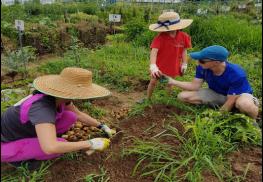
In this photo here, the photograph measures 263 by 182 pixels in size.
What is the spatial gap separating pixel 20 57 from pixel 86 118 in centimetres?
222

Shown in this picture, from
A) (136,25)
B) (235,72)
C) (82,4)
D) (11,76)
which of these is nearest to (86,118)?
(235,72)

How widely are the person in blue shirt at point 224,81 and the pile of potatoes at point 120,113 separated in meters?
0.58

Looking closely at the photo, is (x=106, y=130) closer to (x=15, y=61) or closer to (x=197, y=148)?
(x=197, y=148)

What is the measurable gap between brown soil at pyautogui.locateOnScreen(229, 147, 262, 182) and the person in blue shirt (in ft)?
1.65

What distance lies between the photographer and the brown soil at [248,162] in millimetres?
2518

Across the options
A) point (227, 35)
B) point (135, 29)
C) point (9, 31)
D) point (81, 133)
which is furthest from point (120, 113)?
point (135, 29)

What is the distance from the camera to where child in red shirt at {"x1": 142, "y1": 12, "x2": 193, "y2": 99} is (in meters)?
4.01

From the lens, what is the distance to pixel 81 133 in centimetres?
315

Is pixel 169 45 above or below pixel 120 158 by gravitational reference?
above

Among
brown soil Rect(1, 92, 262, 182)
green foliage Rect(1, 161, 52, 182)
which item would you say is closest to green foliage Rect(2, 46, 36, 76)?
brown soil Rect(1, 92, 262, 182)

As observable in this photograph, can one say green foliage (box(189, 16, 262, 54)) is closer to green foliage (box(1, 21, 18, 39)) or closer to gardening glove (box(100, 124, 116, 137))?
green foliage (box(1, 21, 18, 39))

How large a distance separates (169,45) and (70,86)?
6.24ft

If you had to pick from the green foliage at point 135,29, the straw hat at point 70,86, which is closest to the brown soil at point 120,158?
the straw hat at point 70,86

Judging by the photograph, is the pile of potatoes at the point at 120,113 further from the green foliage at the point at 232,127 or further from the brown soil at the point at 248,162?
the brown soil at the point at 248,162
